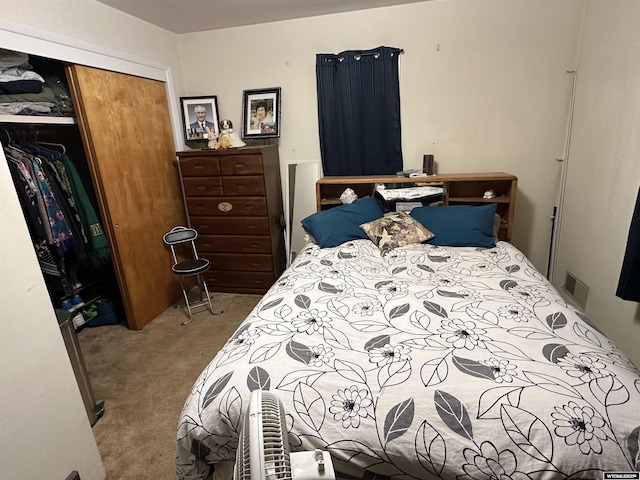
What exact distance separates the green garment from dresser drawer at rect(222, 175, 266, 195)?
101 cm

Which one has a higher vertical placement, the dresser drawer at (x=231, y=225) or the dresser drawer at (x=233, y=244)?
the dresser drawer at (x=231, y=225)

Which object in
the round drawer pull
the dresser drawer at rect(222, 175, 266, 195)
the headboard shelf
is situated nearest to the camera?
the headboard shelf

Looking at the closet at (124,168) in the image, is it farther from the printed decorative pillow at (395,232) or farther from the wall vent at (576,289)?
the wall vent at (576,289)

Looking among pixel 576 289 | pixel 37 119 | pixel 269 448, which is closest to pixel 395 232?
pixel 576 289

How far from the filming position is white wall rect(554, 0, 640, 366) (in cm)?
193

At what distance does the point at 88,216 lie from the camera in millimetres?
2439

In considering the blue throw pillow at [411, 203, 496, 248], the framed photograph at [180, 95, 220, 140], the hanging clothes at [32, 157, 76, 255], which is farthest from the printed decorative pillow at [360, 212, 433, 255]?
the hanging clothes at [32, 157, 76, 255]

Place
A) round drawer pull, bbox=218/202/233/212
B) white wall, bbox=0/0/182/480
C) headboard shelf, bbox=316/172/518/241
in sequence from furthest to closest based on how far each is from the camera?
round drawer pull, bbox=218/202/233/212 < headboard shelf, bbox=316/172/518/241 < white wall, bbox=0/0/182/480

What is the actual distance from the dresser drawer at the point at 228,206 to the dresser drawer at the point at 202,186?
0.15ft

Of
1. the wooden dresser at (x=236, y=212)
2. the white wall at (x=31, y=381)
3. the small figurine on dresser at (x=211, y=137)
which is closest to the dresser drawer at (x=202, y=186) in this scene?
the wooden dresser at (x=236, y=212)

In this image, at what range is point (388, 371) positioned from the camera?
1151 millimetres

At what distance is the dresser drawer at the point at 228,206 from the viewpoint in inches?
119

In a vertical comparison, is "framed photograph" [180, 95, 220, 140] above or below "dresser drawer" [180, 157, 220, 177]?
above

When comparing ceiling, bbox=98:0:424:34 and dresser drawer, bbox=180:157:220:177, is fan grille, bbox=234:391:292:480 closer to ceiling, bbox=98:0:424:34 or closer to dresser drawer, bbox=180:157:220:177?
dresser drawer, bbox=180:157:220:177
